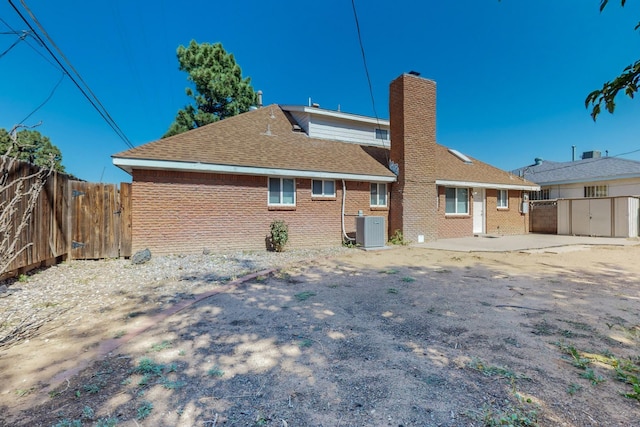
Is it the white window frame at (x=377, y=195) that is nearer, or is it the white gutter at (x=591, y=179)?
the white window frame at (x=377, y=195)

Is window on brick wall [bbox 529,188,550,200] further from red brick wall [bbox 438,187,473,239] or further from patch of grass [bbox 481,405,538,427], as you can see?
patch of grass [bbox 481,405,538,427]

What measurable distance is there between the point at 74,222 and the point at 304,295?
6676mm

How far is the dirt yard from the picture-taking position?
6.95 ft

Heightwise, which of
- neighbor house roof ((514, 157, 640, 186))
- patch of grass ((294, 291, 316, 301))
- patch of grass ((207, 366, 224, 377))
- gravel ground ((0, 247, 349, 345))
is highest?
neighbor house roof ((514, 157, 640, 186))

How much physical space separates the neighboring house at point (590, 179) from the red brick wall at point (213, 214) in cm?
1828

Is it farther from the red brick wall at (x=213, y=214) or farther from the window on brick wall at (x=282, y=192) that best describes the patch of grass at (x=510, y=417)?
the window on brick wall at (x=282, y=192)

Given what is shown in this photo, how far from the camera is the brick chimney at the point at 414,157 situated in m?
11.8

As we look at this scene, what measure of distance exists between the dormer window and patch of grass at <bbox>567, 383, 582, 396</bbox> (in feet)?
47.4

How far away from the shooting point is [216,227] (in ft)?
30.6

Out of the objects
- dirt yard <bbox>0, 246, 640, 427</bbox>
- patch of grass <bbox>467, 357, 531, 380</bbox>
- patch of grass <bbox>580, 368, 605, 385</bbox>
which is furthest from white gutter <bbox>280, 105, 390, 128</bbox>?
patch of grass <bbox>580, 368, 605, 385</bbox>

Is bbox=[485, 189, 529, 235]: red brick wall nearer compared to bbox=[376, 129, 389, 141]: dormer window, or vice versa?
bbox=[485, 189, 529, 235]: red brick wall

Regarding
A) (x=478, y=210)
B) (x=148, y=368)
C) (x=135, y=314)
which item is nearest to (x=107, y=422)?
(x=148, y=368)

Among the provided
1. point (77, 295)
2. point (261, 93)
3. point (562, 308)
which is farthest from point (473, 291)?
point (261, 93)

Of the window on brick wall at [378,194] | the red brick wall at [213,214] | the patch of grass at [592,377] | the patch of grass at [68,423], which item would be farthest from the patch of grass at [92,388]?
the window on brick wall at [378,194]
